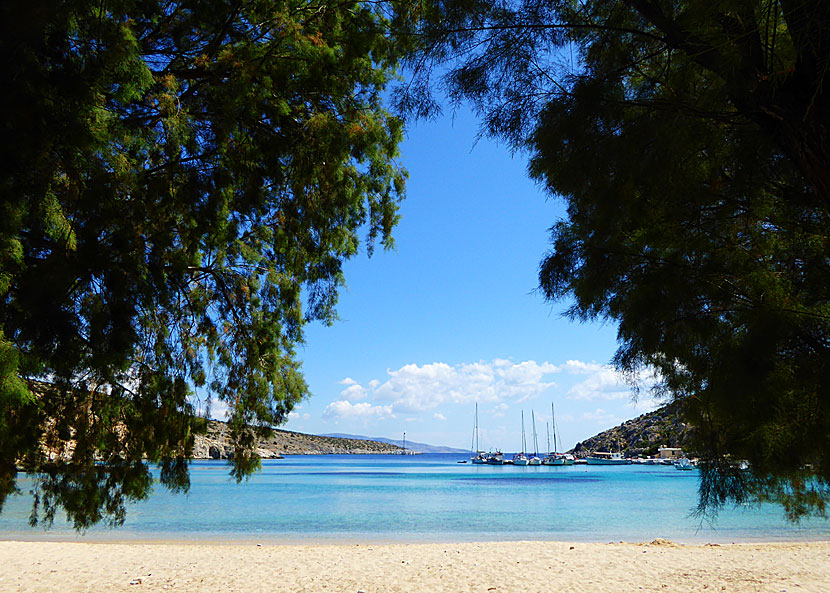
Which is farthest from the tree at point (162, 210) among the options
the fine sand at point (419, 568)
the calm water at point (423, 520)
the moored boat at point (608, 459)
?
the moored boat at point (608, 459)

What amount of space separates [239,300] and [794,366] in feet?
15.5

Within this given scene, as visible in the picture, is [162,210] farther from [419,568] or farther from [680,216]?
[419,568]

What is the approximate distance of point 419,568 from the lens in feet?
33.3

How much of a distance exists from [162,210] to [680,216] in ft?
11.3

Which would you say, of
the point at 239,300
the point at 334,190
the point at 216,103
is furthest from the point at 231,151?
the point at 239,300

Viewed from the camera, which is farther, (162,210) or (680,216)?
(162,210)

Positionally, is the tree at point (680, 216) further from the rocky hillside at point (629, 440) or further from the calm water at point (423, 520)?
the rocky hillside at point (629, 440)

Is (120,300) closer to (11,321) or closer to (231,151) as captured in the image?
(11,321)

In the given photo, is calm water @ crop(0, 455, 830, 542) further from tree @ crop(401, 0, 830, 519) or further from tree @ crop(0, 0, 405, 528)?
tree @ crop(401, 0, 830, 519)

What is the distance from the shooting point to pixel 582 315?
385 cm

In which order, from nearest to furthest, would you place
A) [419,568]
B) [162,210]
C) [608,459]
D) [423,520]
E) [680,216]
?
[680,216]
[162,210]
[419,568]
[423,520]
[608,459]

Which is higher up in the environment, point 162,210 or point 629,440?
point 162,210

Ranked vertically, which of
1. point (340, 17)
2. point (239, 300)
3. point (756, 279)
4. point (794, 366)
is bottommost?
point (794, 366)

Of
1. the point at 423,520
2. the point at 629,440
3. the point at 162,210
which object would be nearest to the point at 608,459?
the point at 629,440
